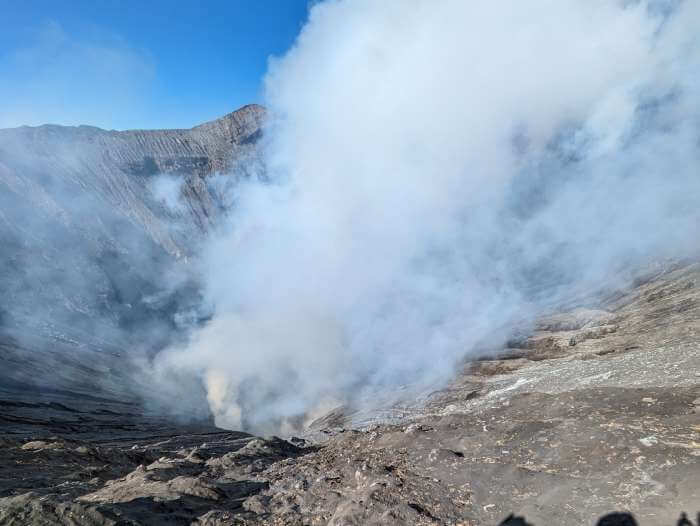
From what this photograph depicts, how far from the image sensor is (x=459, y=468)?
29.6ft

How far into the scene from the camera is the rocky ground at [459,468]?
6.90 m

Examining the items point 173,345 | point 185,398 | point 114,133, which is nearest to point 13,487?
point 185,398

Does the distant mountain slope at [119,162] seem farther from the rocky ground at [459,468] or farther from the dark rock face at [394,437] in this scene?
the rocky ground at [459,468]

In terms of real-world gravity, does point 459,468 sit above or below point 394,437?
below

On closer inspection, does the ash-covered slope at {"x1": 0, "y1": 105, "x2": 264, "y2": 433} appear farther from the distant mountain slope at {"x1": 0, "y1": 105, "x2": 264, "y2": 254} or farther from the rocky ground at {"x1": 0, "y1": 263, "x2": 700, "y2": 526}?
the rocky ground at {"x1": 0, "y1": 263, "x2": 700, "y2": 526}

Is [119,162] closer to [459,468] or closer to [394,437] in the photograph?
[394,437]

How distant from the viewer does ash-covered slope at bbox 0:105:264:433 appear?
33438 millimetres

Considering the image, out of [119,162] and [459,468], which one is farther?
[119,162]

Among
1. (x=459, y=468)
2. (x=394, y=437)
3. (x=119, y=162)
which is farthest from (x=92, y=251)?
(x=459, y=468)

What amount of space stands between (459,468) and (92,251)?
53903 millimetres

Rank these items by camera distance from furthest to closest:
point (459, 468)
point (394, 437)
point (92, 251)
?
point (92, 251) → point (394, 437) → point (459, 468)

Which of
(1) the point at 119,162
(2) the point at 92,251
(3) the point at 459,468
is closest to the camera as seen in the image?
(3) the point at 459,468

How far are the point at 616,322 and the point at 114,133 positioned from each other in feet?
232

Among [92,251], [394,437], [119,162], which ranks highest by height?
[119,162]
